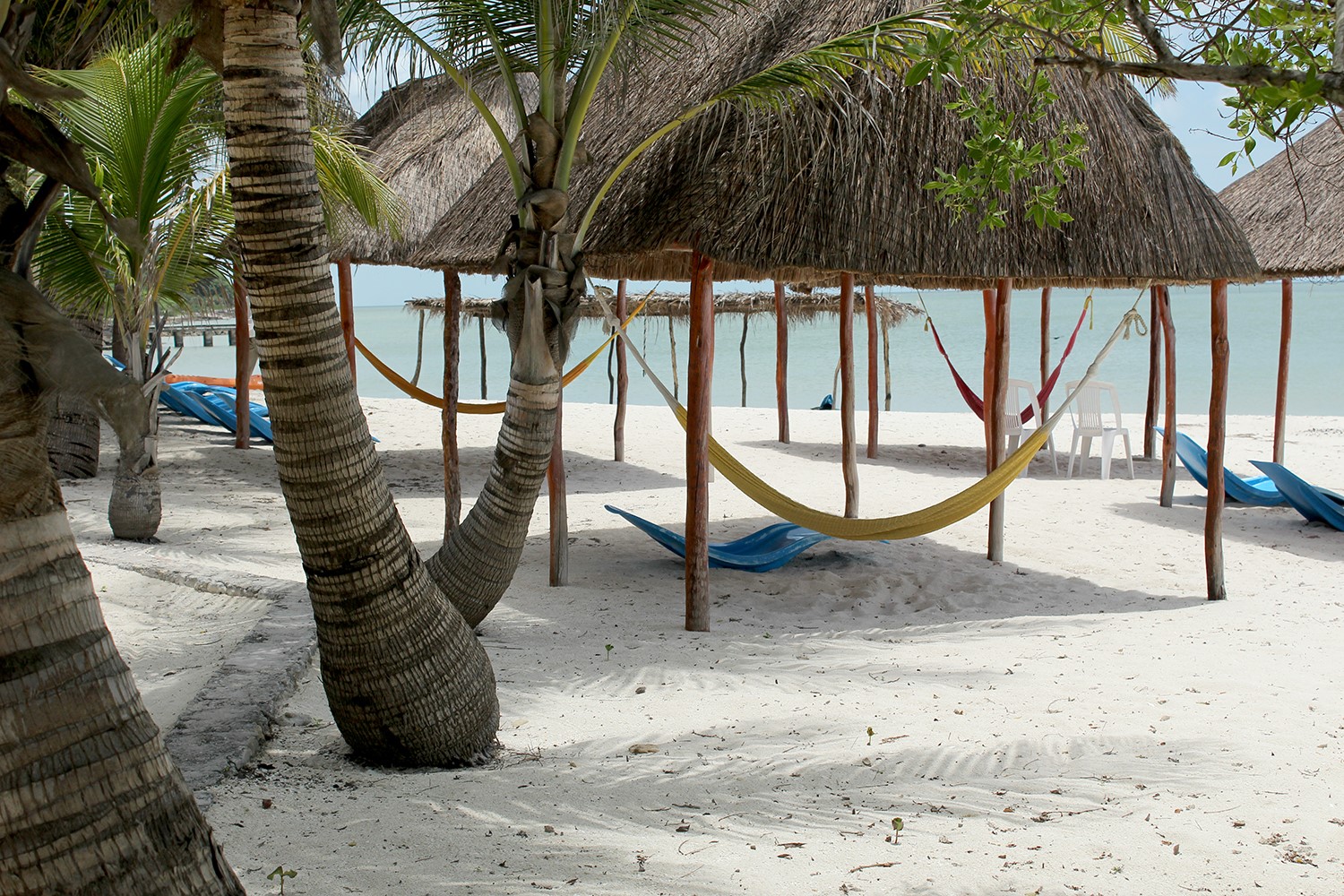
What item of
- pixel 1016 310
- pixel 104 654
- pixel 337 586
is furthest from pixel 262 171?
pixel 1016 310

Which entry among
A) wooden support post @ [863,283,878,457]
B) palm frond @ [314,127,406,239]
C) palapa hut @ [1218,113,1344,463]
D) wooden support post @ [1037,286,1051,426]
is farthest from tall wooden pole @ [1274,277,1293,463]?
palm frond @ [314,127,406,239]

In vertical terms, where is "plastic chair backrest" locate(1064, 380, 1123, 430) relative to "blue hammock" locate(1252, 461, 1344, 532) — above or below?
above

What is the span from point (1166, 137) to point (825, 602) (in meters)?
2.81

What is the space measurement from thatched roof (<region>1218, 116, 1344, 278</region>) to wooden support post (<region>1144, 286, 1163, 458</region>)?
824 millimetres

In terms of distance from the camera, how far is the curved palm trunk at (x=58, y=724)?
3.73ft

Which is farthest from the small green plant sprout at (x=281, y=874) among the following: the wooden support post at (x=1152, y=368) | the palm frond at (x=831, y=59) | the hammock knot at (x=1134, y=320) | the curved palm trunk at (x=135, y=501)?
the wooden support post at (x=1152, y=368)

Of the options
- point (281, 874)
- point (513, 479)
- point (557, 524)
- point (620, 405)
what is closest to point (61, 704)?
point (281, 874)

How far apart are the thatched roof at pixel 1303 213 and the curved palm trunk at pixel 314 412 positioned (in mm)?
7268

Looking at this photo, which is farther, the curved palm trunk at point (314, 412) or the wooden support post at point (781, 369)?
the wooden support post at point (781, 369)

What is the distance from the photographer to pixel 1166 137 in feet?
17.1

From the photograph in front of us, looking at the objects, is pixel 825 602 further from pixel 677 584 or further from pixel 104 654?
pixel 104 654

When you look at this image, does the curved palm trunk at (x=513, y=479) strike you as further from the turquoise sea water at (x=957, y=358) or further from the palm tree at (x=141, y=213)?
the turquoise sea water at (x=957, y=358)

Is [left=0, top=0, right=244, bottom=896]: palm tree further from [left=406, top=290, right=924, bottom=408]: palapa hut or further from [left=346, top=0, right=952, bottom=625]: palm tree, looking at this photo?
[left=406, top=290, right=924, bottom=408]: palapa hut

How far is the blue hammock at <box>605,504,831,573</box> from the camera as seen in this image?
5.09 meters
